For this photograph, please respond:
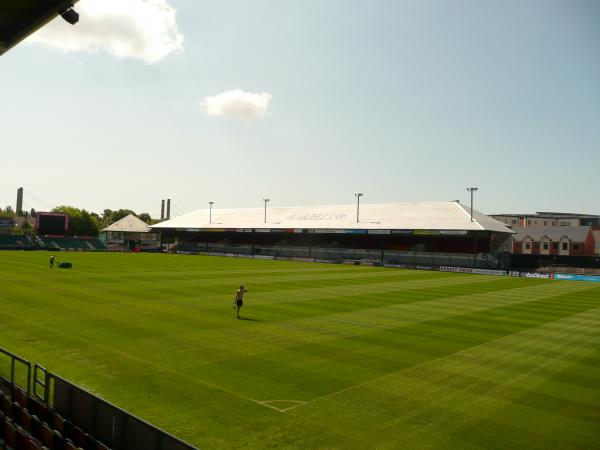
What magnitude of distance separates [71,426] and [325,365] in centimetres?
847

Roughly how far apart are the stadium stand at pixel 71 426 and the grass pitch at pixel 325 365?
61.5 inches

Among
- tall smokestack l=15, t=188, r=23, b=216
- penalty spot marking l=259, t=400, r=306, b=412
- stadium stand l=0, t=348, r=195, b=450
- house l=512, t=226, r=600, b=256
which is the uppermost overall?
tall smokestack l=15, t=188, r=23, b=216

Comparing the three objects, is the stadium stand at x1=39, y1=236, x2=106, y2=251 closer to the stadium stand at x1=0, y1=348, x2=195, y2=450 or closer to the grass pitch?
the grass pitch

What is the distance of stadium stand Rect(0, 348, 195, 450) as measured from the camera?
A: 7387 millimetres

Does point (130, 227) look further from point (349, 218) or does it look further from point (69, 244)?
point (349, 218)

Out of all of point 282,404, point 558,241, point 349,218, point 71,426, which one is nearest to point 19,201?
point 349,218

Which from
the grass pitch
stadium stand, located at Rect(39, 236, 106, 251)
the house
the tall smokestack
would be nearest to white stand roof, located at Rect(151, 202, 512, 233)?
stadium stand, located at Rect(39, 236, 106, 251)

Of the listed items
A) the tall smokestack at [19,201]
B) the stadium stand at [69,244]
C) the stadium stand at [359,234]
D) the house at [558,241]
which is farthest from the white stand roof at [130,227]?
the tall smokestack at [19,201]

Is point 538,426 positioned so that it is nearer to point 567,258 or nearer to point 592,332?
point 592,332

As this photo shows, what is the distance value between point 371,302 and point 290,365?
50.2ft

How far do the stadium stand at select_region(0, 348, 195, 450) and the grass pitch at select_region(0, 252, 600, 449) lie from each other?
156 cm

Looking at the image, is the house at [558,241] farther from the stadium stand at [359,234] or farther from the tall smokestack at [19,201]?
the tall smokestack at [19,201]

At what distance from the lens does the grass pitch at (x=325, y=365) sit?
404 inches

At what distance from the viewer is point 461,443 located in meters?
9.70
